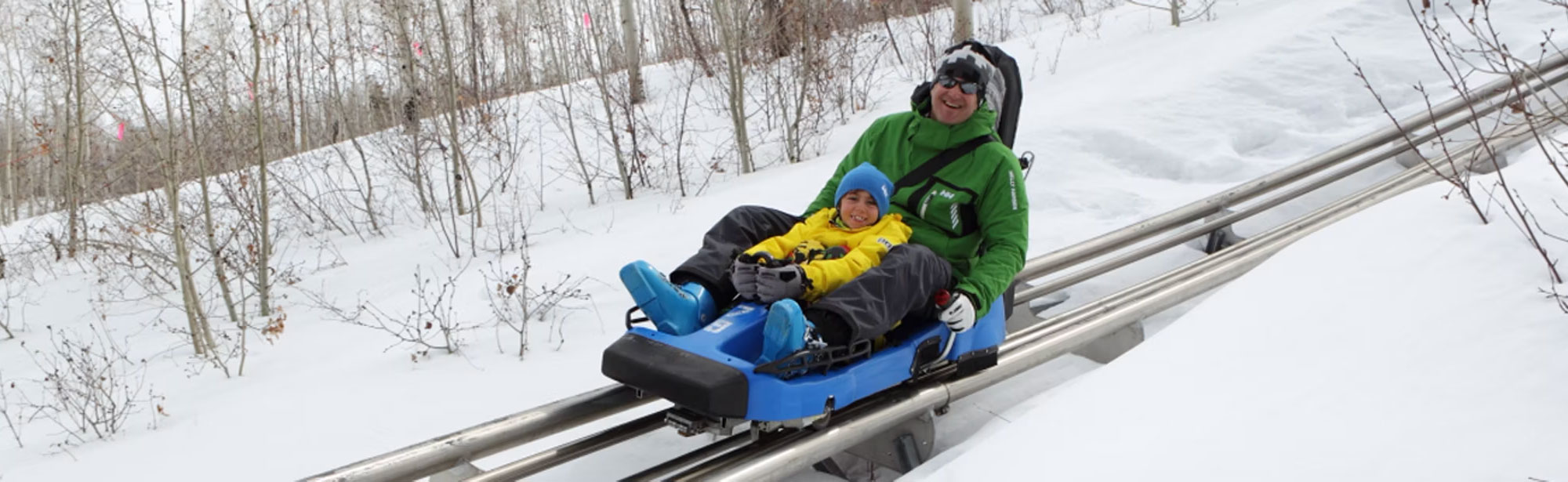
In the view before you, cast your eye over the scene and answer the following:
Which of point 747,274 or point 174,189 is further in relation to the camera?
point 174,189

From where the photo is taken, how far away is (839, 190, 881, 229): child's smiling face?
3.70 metres

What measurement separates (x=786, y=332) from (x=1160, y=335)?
1.40m

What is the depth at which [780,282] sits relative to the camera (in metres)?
3.31

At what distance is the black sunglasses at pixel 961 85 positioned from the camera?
4.00 meters

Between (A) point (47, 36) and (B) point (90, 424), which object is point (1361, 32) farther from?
(A) point (47, 36)

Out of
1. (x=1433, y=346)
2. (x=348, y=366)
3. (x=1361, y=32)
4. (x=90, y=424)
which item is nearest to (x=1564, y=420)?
(x=1433, y=346)

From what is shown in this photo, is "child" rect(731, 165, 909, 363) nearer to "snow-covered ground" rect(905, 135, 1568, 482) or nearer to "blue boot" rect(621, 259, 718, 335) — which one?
"blue boot" rect(621, 259, 718, 335)

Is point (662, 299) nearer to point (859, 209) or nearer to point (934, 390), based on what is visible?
Answer: point (859, 209)

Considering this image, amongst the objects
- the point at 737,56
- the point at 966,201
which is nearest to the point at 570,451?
the point at 966,201

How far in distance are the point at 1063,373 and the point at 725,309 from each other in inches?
65.5

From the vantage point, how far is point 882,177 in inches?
145

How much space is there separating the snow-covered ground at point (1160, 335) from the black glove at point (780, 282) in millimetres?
757

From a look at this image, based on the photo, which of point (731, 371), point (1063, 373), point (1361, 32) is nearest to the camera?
point (731, 371)

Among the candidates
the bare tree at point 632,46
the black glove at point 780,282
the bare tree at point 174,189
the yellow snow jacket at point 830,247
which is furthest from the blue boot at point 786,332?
the bare tree at point 632,46
